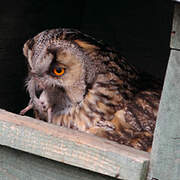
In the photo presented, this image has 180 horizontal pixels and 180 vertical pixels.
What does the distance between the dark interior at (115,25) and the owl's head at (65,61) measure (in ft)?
0.96

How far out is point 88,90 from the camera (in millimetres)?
1883

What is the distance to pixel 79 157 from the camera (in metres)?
1.28

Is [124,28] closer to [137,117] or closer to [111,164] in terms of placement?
[137,117]

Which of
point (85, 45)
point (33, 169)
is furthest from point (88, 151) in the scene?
point (85, 45)

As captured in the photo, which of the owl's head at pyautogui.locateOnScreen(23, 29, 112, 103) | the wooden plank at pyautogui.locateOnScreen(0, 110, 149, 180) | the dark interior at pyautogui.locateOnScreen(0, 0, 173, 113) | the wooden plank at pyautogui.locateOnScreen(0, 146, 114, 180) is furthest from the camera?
the dark interior at pyautogui.locateOnScreen(0, 0, 173, 113)

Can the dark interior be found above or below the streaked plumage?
above

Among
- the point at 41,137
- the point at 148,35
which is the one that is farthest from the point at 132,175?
the point at 148,35

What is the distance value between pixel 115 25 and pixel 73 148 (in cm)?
154

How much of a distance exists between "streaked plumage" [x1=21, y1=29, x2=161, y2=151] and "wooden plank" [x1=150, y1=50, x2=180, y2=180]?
487mm

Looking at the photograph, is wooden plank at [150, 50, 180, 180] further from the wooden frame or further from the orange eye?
the orange eye

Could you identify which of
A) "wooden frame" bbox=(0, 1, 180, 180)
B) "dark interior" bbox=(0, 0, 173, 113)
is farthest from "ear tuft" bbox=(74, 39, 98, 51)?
"wooden frame" bbox=(0, 1, 180, 180)

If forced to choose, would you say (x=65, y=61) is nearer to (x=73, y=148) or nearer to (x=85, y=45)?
(x=85, y=45)

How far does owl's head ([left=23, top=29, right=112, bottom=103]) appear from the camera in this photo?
1.75 m

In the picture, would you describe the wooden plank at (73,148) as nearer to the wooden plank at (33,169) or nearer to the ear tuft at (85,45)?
the wooden plank at (33,169)
